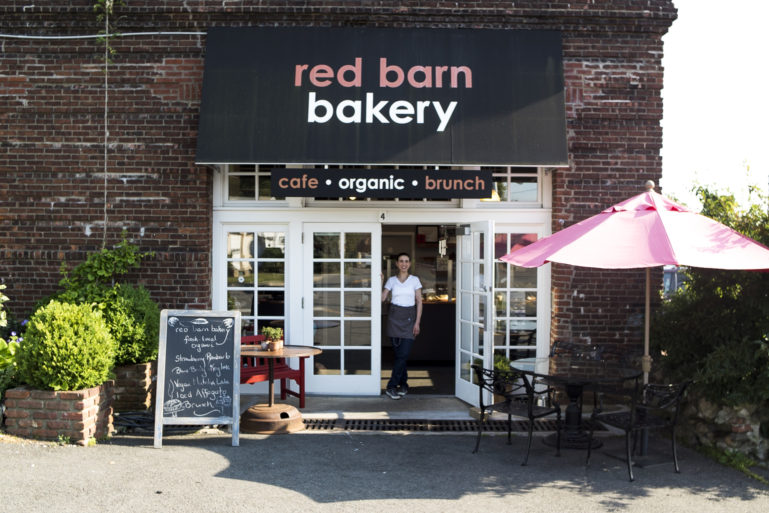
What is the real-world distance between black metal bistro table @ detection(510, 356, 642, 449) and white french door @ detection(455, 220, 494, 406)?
2.70 ft

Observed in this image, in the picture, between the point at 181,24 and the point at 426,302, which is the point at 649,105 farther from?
the point at 181,24

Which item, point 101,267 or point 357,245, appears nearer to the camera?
point 101,267

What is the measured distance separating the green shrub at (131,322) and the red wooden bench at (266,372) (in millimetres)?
999

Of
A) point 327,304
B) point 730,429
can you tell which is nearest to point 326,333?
point 327,304

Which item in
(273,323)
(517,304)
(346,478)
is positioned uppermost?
(517,304)

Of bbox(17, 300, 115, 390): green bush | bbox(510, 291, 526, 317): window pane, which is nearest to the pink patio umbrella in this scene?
bbox(510, 291, 526, 317): window pane

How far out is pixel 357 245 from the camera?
8562 millimetres

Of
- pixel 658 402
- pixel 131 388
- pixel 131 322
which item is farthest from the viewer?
pixel 131 388

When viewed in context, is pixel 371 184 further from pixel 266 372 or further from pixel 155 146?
pixel 155 146

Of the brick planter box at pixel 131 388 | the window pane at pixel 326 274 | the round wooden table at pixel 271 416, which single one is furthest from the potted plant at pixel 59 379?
the window pane at pixel 326 274

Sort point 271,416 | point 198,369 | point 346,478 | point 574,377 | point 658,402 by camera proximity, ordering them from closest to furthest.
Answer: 1. point 346,478
2. point 658,402
3. point 574,377
4. point 198,369
5. point 271,416

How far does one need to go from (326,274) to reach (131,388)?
256 cm

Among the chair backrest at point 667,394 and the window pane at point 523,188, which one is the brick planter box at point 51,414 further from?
the window pane at point 523,188

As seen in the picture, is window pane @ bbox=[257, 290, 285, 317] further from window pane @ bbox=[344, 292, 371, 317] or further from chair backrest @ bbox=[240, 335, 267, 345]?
window pane @ bbox=[344, 292, 371, 317]
